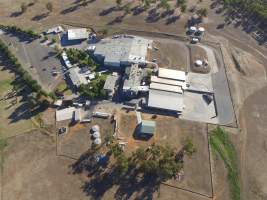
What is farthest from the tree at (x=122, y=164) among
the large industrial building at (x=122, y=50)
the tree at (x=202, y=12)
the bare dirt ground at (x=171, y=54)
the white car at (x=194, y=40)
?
the tree at (x=202, y=12)

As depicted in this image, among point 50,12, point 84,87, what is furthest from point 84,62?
point 50,12

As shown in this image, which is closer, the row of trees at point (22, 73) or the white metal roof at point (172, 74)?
the row of trees at point (22, 73)

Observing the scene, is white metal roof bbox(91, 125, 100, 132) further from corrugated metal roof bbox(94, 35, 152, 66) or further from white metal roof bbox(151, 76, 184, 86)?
corrugated metal roof bbox(94, 35, 152, 66)

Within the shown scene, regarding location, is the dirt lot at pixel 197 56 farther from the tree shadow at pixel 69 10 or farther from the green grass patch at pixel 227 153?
the tree shadow at pixel 69 10

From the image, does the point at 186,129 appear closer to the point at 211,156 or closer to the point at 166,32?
the point at 211,156

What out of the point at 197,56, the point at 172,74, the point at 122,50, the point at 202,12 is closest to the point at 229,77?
the point at 197,56
